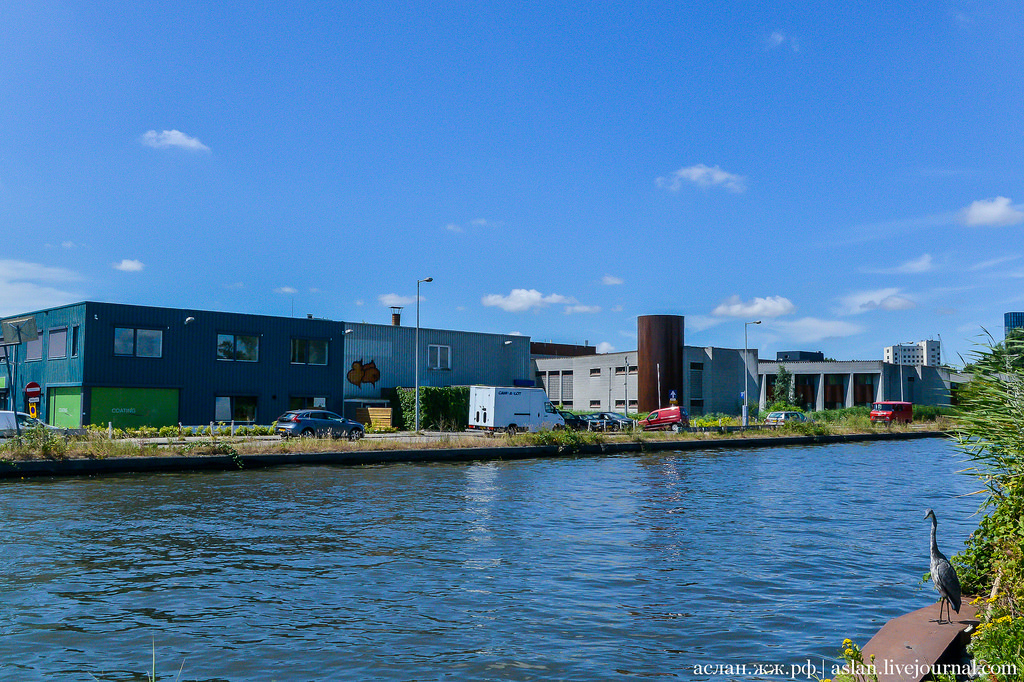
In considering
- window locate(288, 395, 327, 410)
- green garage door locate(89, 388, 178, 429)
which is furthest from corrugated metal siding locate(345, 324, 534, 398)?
green garage door locate(89, 388, 178, 429)

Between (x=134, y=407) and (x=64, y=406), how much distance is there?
149 inches

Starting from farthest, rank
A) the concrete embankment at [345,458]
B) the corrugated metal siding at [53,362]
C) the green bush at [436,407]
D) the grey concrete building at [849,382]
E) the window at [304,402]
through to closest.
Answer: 1. the grey concrete building at [849,382]
2. the window at [304,402]
3. the green bush at [436,407]
4. the corrugated metal siding at [53,362]
5. the concrete embankment at [345,458]

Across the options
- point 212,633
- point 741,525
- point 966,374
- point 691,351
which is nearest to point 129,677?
point 212,633

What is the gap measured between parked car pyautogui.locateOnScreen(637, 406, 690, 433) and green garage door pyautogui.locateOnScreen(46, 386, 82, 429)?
3024 cm

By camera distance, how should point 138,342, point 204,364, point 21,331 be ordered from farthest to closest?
point 204,364
point 138,342
point 21,331

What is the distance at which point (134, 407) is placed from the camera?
39219 millimetres

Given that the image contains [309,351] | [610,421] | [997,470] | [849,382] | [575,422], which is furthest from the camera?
[849,382]

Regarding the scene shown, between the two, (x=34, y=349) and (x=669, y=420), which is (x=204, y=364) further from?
(x=669, y=420)

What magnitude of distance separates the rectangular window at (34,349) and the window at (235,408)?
10.1m

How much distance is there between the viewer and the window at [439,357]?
50.2 meters

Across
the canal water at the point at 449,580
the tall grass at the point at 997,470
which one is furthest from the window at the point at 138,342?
the tall grass at the point at 997,470

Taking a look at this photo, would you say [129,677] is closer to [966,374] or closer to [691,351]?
[966,374]

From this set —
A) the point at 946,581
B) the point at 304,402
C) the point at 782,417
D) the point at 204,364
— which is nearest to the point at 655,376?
Answer: the point at 782,417

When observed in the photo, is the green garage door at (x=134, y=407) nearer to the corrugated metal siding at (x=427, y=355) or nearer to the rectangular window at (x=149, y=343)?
the rectangular window at (x=149, y=343)
